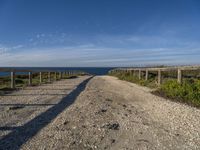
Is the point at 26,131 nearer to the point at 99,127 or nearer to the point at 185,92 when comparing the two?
the point at 99,127

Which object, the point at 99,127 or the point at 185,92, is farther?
the point at 185,92

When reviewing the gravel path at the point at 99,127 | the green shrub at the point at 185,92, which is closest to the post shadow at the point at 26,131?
the gravel path at the point at 99,127

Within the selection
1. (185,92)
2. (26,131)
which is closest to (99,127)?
(26,131)

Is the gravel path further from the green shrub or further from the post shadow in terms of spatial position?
the green shrub

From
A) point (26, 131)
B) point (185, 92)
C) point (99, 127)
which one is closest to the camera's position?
point (26, 131)

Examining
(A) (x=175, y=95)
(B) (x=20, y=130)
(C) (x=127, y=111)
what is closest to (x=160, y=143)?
(B) (x=20, y=130)

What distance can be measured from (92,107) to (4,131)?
396 cm

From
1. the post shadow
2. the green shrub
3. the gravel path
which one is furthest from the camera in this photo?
the green shrub

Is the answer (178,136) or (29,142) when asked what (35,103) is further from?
(178,136)

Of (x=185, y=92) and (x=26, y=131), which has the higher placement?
(x=185, y=92)

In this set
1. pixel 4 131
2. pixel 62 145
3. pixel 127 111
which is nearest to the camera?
pixel 62 145

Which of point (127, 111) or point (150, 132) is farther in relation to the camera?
point (127, 111)

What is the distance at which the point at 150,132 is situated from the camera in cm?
666

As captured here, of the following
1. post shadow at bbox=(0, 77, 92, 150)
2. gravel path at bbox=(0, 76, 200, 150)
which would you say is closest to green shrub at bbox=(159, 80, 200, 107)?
gravel path at bbox=(0, 76, 200, 150)
